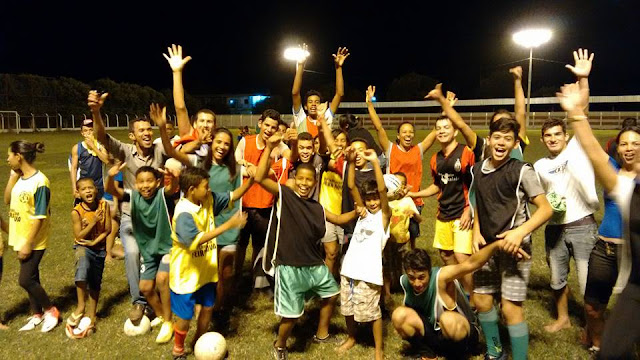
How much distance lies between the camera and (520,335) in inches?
158

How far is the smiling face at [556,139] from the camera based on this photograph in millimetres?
4848

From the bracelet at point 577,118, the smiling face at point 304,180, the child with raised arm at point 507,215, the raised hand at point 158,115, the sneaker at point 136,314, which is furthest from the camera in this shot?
the sneaker at point 136,314

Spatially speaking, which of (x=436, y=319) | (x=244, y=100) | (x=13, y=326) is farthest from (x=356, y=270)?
(x=244, y=100)

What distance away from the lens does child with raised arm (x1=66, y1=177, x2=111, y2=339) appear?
16.7 feet

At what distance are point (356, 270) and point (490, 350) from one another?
1.42 m

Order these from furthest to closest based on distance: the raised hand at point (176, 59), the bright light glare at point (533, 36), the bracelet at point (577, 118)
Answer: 1. the bright light glare at point (533, 36)
2. the raised hand at point (176, 59)
3. the bracelet at point (577, 118)

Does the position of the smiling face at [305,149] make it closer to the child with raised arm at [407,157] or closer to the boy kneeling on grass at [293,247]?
the boy kneeling on grass at [293,247]

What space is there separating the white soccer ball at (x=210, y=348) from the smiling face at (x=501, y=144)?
3078 mm

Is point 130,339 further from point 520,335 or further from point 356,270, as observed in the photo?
point 520,335

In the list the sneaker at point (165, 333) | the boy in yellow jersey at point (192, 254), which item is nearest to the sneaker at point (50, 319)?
the sneaker at point (165, 333)

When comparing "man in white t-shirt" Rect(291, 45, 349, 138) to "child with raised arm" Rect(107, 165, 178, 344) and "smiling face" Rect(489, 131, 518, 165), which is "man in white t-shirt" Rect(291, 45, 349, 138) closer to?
"child with raised arm" Rect(107, 165, 178, 344)

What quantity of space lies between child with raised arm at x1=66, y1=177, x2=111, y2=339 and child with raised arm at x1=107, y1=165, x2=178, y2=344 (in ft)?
1.28

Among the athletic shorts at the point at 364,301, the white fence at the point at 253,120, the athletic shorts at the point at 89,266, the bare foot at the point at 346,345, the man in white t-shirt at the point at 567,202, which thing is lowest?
the bare foot at the point at 346,345

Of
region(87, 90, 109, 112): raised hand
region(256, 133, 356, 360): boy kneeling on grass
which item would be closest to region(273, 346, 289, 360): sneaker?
region(256, 133, 356, 360): boy kneeling on grass
